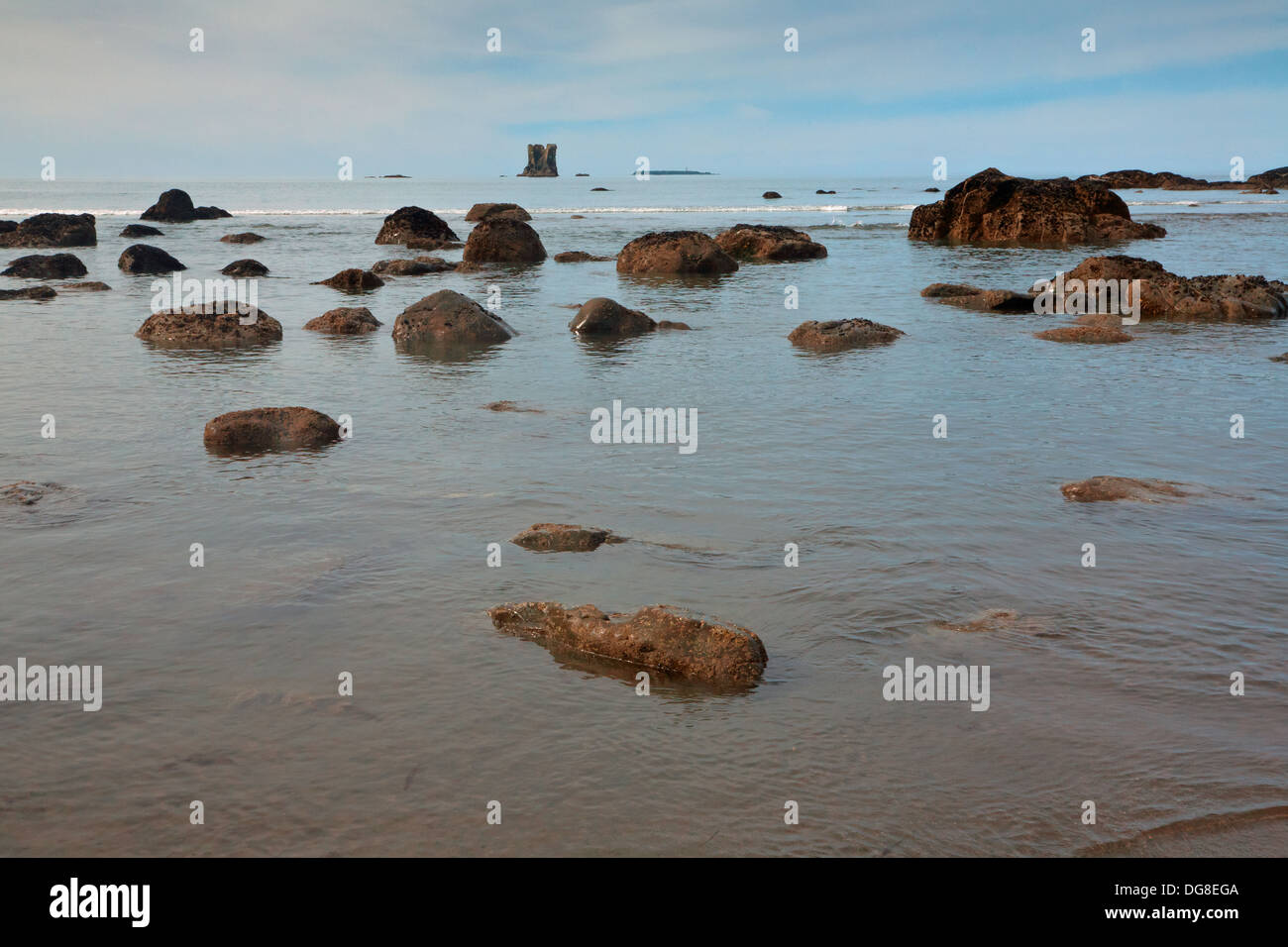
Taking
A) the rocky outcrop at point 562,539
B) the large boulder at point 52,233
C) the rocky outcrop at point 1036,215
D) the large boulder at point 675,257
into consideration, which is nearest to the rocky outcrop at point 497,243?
the large boulder at point 675,257

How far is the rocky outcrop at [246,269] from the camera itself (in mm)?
28562

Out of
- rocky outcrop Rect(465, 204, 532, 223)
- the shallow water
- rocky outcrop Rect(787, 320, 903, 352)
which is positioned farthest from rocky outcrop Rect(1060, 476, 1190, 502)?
rocky outcrop Rect(465, 204, 532, 223)

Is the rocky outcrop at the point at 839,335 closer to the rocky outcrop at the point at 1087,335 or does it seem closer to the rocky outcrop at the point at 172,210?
the rocky outcrop at the point at 1087,335

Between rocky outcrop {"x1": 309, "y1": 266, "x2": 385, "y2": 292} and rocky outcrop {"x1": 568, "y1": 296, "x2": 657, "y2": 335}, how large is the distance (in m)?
8.90

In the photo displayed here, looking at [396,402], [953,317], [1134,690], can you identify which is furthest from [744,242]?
[1134,690]

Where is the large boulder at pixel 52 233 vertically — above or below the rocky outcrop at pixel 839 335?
above

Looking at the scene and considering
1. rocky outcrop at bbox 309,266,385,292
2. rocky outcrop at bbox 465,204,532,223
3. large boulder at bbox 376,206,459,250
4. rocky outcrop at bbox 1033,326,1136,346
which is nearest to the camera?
rocky outcrop at bbox 1033,326,1136,346

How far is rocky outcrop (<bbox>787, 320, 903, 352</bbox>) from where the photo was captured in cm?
1658

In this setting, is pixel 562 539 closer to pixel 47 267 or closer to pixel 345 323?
pixel 345 323

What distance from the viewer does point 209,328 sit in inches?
680

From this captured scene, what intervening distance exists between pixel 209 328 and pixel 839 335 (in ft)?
33.0

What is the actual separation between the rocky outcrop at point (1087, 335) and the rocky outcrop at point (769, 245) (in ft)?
63.0

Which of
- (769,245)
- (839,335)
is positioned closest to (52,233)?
(769,245)

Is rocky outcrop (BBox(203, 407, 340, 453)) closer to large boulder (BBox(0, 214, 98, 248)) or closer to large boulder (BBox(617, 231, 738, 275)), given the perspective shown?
large boulder (BBox(617, 231, 738, 275))
